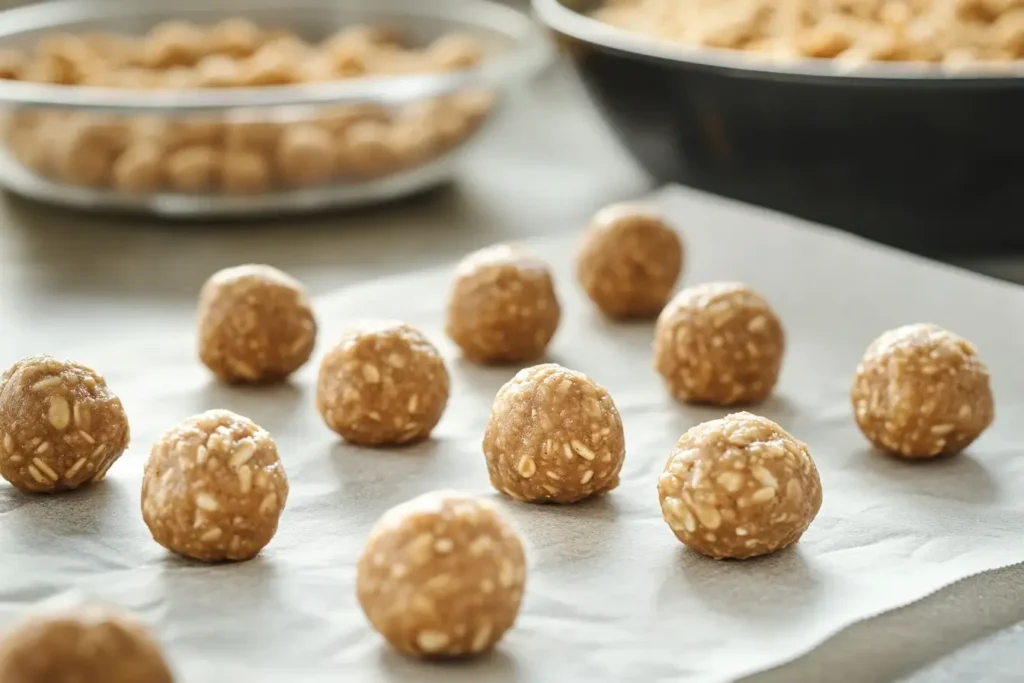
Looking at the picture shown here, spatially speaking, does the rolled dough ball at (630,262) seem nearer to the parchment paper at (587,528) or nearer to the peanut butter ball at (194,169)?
the parchment paper at (587,528)

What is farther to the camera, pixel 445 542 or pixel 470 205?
pixel 470 205

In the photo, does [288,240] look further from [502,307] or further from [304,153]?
[502,307]

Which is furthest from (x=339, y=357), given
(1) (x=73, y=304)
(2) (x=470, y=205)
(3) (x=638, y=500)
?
(2) (x=470, y=205)

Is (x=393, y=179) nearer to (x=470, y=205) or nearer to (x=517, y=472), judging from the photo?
(x=470, y=205)

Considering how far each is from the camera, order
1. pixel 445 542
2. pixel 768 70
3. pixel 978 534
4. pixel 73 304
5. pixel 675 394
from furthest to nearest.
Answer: pixel 73 304
pixel 768 70
pixel 675 394
pixel 978 534
pixel 445 542

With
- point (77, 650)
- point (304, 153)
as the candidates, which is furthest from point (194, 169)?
point (77, 650)

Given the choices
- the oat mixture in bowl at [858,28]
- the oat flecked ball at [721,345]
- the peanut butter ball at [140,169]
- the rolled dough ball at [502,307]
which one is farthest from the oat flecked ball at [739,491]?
the peanut butter ball at [140,169]

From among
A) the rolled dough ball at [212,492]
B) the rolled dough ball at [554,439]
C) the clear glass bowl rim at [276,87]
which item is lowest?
the rolled dough ball at [554,439]
